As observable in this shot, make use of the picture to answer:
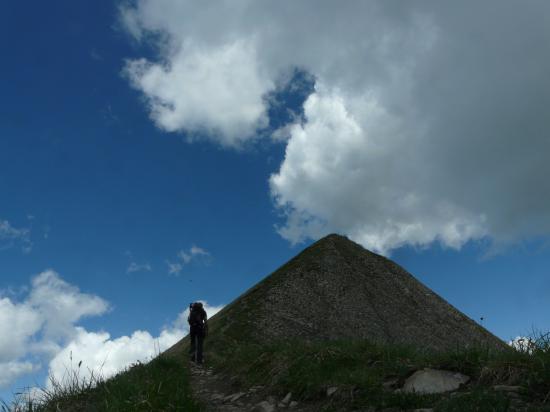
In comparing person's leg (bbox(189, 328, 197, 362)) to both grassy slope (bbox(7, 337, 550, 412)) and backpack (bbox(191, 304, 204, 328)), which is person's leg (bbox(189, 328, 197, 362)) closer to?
backpack (bbox(191, 304, 204, 328))

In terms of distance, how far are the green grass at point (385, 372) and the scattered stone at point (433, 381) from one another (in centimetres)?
23

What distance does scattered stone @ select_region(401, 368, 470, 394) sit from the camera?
355 inches

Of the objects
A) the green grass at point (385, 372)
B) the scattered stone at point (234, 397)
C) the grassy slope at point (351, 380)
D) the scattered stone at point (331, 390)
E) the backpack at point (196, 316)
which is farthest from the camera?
the backpack at point (196, 316)

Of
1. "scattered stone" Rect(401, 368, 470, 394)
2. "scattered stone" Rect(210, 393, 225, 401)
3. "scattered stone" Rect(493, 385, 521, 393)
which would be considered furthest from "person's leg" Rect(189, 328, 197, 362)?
"scattered stone" Rect(493, 385, 521, 393)

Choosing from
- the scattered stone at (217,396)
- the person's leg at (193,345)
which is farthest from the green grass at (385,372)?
the person's leg at (193,345)

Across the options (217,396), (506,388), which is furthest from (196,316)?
(506,388)

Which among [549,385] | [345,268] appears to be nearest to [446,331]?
[345,268]

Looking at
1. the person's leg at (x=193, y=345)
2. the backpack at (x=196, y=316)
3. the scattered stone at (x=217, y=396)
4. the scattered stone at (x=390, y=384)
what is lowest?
the scattered stone at (x=390, y=384)

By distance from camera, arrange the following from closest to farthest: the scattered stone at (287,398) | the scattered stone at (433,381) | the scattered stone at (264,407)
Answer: the scattered stone at (433,381) → the scattered stone at (264,407) → the scattered stone at (287,398)

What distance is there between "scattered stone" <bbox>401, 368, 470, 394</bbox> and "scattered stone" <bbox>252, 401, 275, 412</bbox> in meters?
3.02

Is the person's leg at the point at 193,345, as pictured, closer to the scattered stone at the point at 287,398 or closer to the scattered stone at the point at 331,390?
the scattered stone at the point at 287,398

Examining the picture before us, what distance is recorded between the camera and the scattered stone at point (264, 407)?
1052 cm

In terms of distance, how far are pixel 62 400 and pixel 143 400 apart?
273 centimetres

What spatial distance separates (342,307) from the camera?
38094 millimetres
